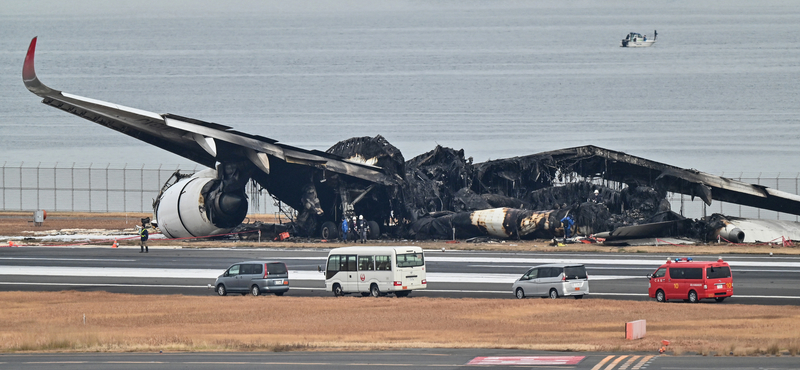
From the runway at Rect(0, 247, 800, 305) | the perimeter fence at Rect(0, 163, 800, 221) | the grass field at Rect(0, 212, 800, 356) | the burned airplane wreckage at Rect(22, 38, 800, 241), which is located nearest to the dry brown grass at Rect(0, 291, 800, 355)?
the grass field at Rect(0, 212, 800, 356)

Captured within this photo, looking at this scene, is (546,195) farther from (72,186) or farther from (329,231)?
(72,186)

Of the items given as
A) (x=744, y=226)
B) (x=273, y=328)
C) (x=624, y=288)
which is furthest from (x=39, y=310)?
(x=744, y=226)

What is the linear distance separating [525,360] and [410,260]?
1888 centimetres

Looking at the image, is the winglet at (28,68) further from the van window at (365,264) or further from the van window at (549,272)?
the van window at (549,272)

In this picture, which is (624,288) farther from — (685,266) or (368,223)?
(368,223)

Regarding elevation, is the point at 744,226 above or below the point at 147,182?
below

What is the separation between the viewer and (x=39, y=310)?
39.2 meters

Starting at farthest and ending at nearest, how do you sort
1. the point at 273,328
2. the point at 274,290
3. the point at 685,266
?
1. the point at 274,290
2. the point at 685,266
3. the point at 273,328

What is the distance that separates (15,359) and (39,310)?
14.8 metres

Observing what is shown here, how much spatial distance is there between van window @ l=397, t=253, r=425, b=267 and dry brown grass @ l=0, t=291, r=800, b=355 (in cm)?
188

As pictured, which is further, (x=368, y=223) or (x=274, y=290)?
(x=368, y=223)

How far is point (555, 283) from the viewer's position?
39625 mm

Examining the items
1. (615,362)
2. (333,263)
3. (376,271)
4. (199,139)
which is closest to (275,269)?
(333,263)

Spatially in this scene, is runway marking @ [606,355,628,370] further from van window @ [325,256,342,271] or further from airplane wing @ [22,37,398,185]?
airplane wing @ [22,37,398,185]
